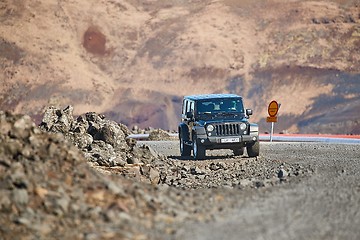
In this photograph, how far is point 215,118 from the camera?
24.3 metres

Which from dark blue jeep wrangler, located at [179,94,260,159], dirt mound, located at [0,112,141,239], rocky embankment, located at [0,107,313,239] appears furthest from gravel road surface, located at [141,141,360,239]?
dark blue jeep wrangler, located at [179,94,260,159]

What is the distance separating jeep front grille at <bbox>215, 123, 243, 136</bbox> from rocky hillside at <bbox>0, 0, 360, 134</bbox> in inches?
1525

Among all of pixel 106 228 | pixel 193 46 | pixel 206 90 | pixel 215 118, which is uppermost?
pixel 193 46

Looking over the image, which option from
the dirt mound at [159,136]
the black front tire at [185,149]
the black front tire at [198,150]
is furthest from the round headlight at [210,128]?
the dirt mound at [159,136]

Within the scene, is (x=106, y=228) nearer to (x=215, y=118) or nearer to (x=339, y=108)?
(x=215, y=118)

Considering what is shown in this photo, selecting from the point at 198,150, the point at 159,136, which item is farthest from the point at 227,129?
the point at 159,136

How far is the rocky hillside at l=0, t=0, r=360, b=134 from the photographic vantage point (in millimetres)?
70875

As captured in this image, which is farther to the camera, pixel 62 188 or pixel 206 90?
pixel 206 90

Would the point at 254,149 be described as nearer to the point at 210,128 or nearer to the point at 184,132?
the point at 210,128

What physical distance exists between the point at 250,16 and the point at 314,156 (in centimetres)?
6160

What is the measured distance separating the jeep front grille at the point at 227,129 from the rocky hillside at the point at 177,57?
38.7 metres

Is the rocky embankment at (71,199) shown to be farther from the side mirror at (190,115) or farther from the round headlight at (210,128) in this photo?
the side mirror at (190,115)

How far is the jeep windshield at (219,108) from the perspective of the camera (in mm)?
24438

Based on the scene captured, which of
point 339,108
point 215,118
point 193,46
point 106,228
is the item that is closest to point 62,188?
point 106,228
